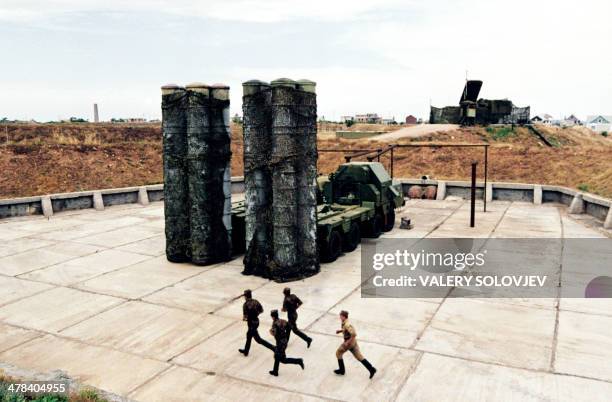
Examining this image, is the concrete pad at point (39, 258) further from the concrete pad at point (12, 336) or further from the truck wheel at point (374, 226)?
the truck wheel at point (374, 226)

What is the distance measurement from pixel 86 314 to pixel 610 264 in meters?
14.7

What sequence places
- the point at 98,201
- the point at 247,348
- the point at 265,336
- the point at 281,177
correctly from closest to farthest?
1. the point at 247,348
2. the point at 265,336
3. the point at 281,177
4. the point at 98,201

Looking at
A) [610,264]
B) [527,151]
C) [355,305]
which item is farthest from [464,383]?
[527,151]

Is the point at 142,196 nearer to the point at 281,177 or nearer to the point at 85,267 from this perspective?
the point at 85,267

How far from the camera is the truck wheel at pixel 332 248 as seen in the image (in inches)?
622

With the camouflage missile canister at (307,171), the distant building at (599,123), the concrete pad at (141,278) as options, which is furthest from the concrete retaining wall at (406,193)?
the distant building at (599,123)

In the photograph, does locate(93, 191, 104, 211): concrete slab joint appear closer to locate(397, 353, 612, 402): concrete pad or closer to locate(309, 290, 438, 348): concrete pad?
locate(309, 290, 438, 348): concrete pad

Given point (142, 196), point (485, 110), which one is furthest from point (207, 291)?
point (485, 110)

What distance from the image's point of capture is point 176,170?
1555 cm

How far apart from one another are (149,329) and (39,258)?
25.9ft

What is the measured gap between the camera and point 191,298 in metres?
12.8

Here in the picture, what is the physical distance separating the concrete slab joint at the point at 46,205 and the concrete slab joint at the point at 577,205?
2488 centimetres

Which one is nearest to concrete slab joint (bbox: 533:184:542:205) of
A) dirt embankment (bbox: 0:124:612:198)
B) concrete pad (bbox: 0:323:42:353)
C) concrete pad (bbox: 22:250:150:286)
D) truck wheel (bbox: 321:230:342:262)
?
dirt embankment (bbox: 0:124:612:198)

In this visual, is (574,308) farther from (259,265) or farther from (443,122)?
(443,122)
